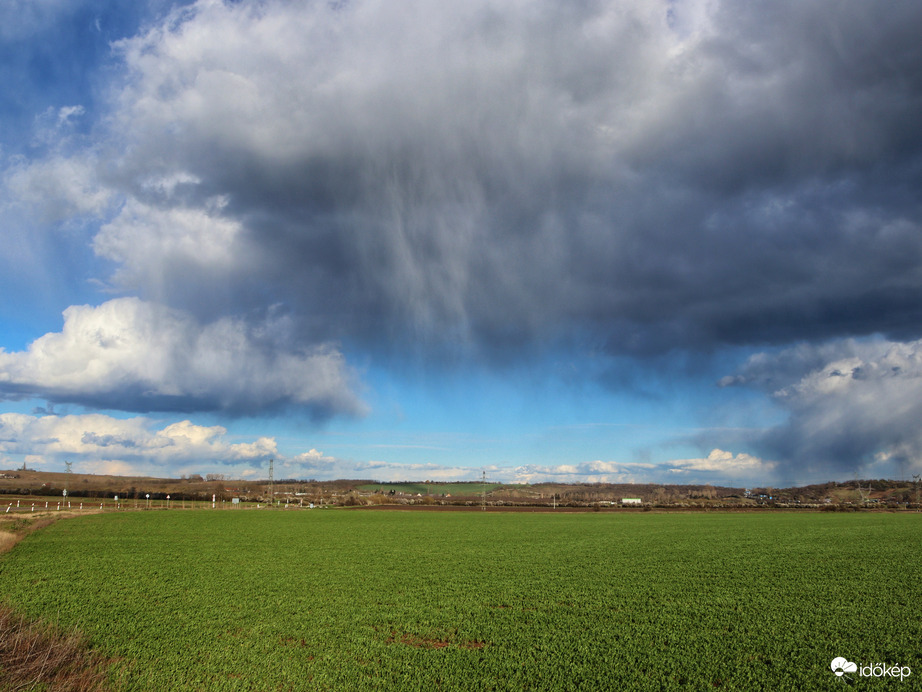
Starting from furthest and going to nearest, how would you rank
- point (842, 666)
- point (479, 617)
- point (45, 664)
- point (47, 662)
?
point (479, 617), point (842, 666), point (47, 662), point (45, 664)

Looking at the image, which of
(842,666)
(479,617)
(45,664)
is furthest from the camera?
(479,617)

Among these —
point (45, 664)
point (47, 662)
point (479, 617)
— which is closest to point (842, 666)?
point (479, 617)

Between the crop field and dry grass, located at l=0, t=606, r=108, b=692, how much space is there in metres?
0.55

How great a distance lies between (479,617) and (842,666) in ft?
31.3

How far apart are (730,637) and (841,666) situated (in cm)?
261

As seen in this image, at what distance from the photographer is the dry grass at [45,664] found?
1020cm

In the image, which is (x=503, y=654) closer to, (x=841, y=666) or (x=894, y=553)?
(x=841, y=666)

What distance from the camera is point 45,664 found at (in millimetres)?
10648

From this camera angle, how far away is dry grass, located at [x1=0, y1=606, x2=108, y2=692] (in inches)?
402

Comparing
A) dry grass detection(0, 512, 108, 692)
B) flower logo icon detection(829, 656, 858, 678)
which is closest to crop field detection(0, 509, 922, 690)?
flower logo icon detection(829, 656, 858, 678)

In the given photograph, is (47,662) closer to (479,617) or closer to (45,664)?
(45,664)

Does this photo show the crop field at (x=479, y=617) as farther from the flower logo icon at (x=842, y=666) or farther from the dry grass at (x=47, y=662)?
the dry grass at (x=47, y=662)

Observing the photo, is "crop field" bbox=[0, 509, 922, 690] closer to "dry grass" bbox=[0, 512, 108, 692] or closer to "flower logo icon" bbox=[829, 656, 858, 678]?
"flower logo icon" bbox=[829, 656, 858, 678]

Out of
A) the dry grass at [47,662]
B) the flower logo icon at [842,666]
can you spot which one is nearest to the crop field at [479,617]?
the flower logo icon at [842,666]
